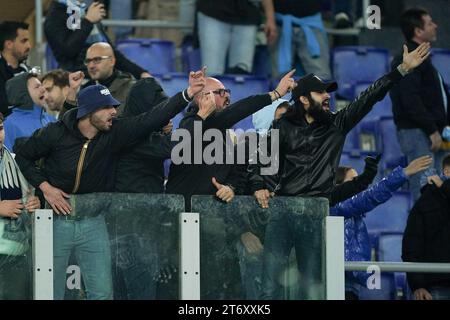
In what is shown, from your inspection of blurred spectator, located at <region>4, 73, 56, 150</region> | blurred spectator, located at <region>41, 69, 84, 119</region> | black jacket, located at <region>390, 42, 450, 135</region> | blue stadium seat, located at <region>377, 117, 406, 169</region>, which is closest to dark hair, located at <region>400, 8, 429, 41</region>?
black jacket, located at <region>390, 42, 450, 135</region>

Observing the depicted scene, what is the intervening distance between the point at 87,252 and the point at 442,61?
23.7 feet

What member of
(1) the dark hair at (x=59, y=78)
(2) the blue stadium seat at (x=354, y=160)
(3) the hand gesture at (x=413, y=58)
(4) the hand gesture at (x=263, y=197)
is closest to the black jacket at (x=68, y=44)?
(1) the dark hair at (x=59, y=78)

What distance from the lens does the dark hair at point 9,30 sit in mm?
14070

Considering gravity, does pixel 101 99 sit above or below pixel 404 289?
above

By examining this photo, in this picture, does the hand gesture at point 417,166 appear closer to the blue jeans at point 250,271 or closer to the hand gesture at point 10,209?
the blue jeans at point 250,271

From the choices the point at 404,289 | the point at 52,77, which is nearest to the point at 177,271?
the point at 52,77

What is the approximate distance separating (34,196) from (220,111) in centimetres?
135

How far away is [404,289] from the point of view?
47.7ft

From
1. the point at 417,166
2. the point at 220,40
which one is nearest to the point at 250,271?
the point at 417,166

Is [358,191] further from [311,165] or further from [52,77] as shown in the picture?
[52,77]

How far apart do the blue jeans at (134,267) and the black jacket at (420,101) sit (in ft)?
15.1

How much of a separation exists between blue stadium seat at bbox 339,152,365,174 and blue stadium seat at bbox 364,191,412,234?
0.38m

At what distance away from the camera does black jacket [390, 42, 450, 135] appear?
1537 cm

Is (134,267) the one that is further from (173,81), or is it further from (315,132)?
(173,81)
